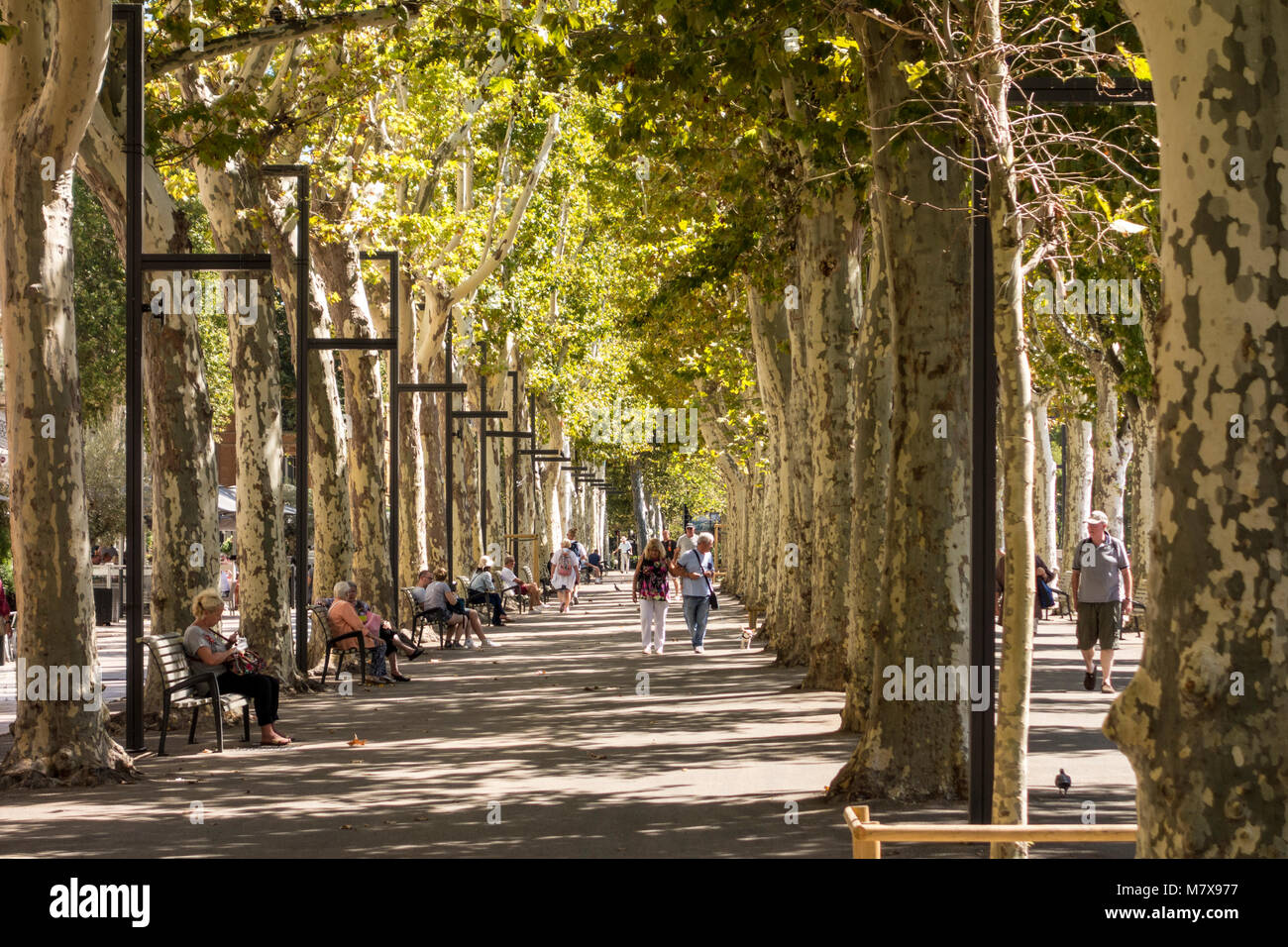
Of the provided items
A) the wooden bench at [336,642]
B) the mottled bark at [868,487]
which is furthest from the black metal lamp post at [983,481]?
the wooden bench at [336,642]

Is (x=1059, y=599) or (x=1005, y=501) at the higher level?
(x=1005, y=501)

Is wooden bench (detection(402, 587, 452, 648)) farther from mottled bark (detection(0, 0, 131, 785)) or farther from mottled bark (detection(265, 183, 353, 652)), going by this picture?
mottled bark (detection(0, 0, 131, 785))

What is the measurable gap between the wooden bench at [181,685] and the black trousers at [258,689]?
0.25ft

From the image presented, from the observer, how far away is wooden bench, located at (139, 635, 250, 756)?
45.1ft

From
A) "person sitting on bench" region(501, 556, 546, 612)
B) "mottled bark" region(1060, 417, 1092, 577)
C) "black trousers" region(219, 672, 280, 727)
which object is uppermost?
"mottled bark" region(1060, 417, 1092, 577)

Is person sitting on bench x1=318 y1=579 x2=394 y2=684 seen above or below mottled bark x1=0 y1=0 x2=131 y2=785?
below

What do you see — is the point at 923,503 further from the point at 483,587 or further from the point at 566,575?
the point at 566,575

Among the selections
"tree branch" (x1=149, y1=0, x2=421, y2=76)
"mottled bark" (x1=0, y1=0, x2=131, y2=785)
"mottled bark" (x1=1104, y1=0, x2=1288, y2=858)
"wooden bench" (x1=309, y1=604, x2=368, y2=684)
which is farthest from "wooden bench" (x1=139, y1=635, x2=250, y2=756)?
"mottled bark" (x1=1104, y1=0, x2=1288, y2=858)

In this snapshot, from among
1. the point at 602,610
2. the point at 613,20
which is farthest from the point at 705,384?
the point at 613,20

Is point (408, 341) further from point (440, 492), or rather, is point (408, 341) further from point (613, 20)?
point (613, 20)

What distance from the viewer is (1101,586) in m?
18.2

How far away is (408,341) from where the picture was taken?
31453 mm

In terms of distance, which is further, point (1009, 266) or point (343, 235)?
point (343, 235)
